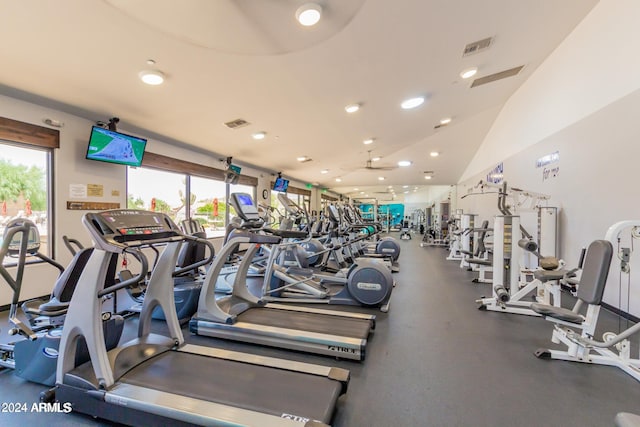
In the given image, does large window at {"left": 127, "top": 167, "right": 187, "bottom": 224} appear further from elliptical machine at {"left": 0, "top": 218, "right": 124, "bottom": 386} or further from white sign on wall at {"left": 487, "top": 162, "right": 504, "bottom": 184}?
white sign on wall at {"left": 487, "top": 162, "right": 504, "bottom": 184}

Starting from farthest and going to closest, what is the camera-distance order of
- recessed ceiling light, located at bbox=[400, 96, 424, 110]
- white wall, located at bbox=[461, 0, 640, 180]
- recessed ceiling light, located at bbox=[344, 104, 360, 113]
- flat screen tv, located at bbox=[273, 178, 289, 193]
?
1. flat screen tv, located at bbox=[273, 178, 289, 193]
2. recessed ceiling light, located at bbox=[400, 96, 424, 110]
3. recessed ceiling light, located at bbox=[344, 104, 360, 113]
4. white wall, located at bbox=[461, 0, 640, 180]

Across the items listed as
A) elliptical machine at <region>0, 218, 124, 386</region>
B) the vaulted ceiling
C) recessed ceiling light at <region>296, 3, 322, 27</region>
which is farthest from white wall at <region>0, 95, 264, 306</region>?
recessed ceiling light at <region>296, 3, 322, 27</region>

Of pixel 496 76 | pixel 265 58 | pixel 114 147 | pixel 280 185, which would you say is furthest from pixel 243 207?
pixel 280 185

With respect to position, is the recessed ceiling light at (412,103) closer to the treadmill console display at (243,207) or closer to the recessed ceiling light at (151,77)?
the treadmill console display at (243,207)

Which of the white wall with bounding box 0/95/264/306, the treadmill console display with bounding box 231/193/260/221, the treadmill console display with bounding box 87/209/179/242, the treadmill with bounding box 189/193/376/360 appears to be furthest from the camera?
the white wall with bounding box 0/95/264/306

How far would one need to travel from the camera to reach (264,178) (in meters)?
9.20

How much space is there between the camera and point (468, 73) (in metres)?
4.37

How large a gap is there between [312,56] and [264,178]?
20.7 feet

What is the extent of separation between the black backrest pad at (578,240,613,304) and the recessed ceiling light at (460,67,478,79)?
301cm

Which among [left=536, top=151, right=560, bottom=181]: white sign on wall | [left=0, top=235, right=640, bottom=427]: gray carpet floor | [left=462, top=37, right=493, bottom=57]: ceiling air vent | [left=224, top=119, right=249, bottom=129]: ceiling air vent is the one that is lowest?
[left=0, top=235, right=640, bottom=427]: gray carpet floor

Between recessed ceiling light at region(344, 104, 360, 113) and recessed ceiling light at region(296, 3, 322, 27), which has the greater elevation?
recessed ceiling light at region(344, 104, 360, 113)

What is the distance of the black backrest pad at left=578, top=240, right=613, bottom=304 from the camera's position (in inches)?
86.1

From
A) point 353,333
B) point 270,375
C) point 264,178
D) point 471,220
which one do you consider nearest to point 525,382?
point 353,333

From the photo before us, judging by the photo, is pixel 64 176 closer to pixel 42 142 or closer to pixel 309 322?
pixel 42 142
